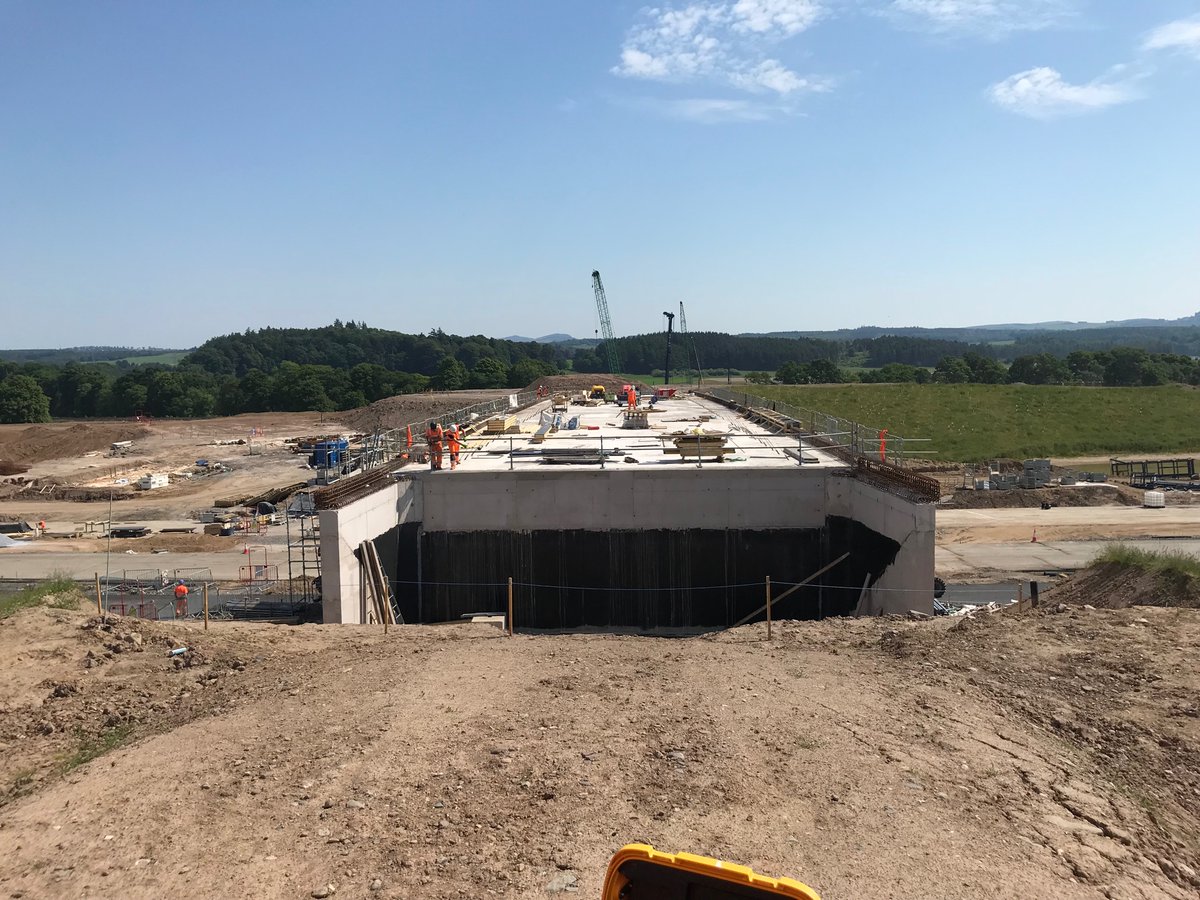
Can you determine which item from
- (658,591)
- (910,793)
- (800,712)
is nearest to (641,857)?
(910,793)

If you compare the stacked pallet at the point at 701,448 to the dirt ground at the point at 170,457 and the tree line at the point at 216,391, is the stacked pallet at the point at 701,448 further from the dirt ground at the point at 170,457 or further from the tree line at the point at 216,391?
the tree line at the point at 216,391

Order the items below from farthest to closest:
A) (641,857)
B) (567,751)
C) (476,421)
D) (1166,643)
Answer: (476,421), (1166,643), (567,751), (641,857)

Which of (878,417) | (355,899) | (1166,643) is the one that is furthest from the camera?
(878,417)

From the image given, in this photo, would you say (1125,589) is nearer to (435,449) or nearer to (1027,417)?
(435,449)

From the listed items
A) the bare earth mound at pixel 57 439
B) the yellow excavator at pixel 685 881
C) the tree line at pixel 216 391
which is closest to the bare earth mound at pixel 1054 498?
the yellow excavator at pixel 685 881

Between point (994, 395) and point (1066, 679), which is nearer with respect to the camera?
point (1066, 679)

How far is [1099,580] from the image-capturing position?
19.2 m

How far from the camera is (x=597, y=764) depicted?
29.8ft

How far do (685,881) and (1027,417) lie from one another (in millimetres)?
84145

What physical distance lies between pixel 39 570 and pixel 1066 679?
39.5 meters

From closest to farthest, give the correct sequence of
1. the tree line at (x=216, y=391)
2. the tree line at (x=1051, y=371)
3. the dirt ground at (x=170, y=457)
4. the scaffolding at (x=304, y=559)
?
the scaffolding at (x=304, y=559)
the dirt ground at (x=170, y=457)
the tree line at (x=1051, y=371)
the tree line at (x=216, y=391)

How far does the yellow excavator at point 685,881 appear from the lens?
4277 millimetres

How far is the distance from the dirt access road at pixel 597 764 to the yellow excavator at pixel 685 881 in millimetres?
2634

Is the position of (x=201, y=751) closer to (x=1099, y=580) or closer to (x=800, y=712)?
(x=800, y=712)
